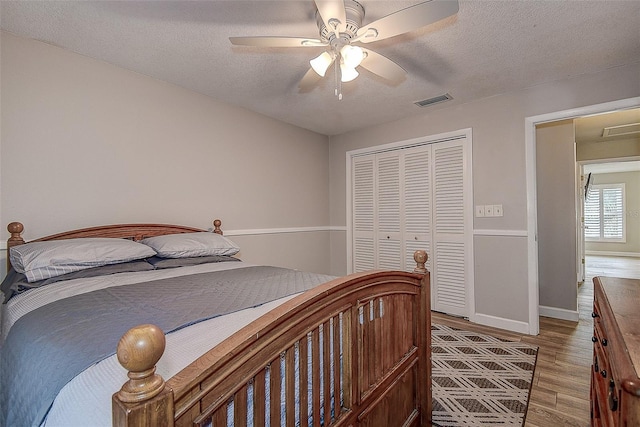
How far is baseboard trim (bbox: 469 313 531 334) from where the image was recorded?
9.27ft

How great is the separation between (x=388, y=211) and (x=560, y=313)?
2.08 meters

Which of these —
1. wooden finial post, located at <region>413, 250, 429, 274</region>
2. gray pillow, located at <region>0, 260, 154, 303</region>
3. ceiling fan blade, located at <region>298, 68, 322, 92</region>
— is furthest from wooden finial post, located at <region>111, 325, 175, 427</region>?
ceiling fan blade, located at <region>298, 68, 322, 92</region>

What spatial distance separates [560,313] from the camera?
3.21 m

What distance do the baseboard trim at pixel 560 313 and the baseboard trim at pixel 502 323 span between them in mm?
722

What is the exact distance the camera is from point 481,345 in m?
2.57

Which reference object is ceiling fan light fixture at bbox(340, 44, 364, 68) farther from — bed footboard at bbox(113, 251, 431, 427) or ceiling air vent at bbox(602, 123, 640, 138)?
ceiling air vent at bbox(602, 123, 640, 138)

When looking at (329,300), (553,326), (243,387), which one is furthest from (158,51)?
(553,326)

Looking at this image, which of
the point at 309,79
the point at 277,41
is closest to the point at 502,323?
the point at 309,79

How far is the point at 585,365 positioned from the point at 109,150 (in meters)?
3.91

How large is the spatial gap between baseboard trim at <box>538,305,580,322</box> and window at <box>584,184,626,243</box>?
6728 mm

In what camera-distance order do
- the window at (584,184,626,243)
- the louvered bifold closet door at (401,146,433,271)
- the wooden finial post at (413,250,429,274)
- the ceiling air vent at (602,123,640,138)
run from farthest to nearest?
the window at (584,184,626,243)
the ceiling air vent at (602,123,640,138)
the louvered bifold closet door at (401,146,433,271)
the wooden finial post at (413,250,429,274)

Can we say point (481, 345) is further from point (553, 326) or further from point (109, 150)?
point (109, 150)

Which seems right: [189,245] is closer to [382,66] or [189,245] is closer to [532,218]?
[382,66]

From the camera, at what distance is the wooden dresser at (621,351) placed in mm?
603
